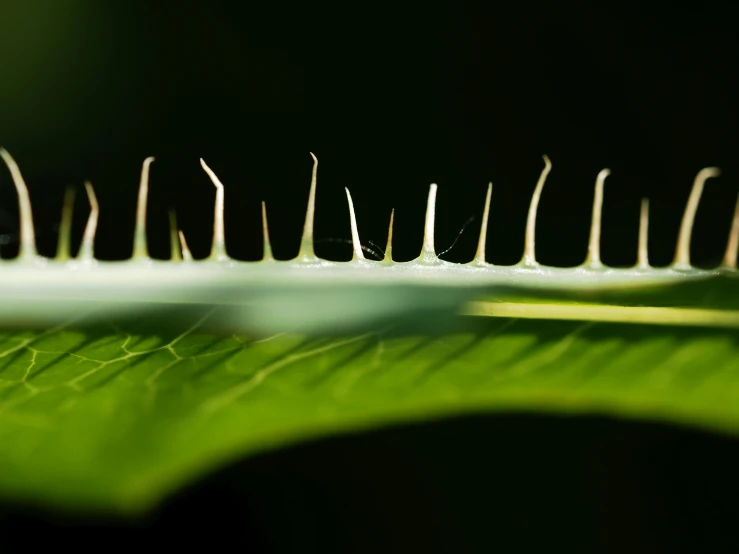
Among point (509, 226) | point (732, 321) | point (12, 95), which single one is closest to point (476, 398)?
point (732, 321)

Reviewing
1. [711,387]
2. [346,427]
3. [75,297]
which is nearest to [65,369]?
[75,297]

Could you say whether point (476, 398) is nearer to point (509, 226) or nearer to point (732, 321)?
point (732, 321)

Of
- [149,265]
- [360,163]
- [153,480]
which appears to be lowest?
[153,480]

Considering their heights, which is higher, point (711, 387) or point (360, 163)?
point (360, 163)

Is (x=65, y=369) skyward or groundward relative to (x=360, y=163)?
groundward

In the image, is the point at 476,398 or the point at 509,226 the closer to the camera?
the point at 476,398

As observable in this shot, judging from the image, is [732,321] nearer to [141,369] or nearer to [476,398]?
[476,398]
